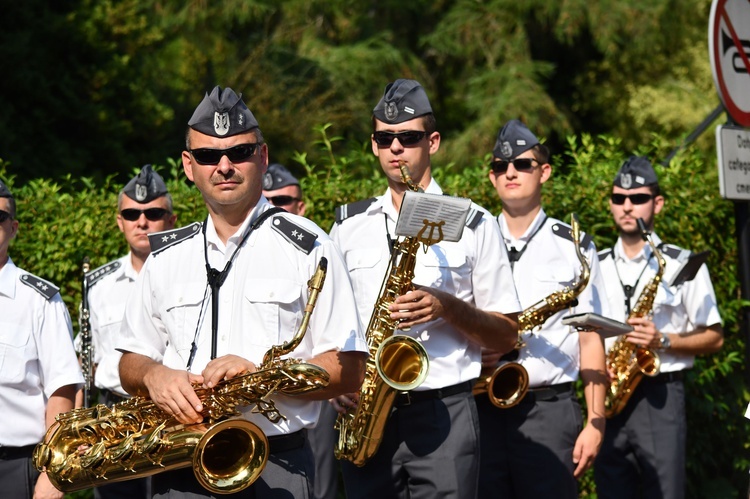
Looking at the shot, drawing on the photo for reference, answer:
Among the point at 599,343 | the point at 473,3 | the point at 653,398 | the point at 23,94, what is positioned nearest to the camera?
the point at 599,343

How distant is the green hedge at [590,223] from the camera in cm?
834

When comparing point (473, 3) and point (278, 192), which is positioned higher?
point (473, 3)

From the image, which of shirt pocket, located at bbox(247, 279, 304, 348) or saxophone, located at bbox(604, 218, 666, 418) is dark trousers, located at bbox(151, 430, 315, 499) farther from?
saxophone, located at bbox(604, 218, 666, 418)

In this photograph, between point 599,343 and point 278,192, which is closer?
point 599,343

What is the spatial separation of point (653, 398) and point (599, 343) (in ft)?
3.74

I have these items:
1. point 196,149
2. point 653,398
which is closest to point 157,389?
point 196,149

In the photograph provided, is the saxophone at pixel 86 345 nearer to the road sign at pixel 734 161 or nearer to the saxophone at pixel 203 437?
the saxophone at pixel 203 437

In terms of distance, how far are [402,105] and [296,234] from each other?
1511mm

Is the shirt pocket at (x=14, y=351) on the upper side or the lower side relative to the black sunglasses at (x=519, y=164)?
lower

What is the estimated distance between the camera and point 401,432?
5.49 meters

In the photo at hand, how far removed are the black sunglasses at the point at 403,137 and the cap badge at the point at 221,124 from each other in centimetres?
137

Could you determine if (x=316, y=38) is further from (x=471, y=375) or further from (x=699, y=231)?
(x=471, y=375)

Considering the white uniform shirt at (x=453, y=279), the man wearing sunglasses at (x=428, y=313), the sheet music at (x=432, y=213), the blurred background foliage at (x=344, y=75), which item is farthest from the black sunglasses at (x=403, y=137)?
the blurred background foliage at (x=344, y=75)

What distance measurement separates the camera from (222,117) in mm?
4496
